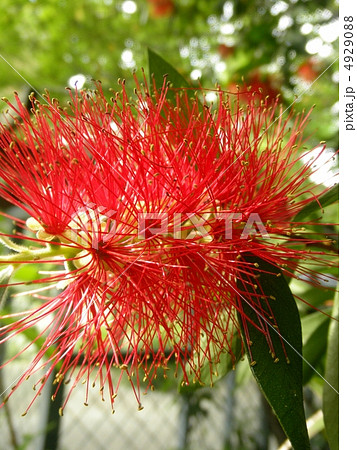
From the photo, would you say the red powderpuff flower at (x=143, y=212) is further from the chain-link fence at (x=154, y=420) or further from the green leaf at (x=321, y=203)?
the chain-link fence at (x=154, y=420)

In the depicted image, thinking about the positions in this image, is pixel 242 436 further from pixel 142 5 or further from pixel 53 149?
pixel 142 5

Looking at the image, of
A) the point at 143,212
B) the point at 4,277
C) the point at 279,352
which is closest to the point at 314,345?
the point at 279,352

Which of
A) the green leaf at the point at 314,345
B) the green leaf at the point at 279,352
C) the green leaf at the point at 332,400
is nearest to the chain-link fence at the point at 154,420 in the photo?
the green leaf at the point at 314,345

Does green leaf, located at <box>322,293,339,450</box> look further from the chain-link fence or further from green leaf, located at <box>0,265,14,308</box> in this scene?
the chain-link fence

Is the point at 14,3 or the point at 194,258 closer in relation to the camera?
the point at 194,258

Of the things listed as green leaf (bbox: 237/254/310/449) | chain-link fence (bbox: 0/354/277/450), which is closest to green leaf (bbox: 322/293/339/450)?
green leaf (bbox: 237/254/310/449)

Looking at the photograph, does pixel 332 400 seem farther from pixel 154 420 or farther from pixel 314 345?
pixel 154 420
